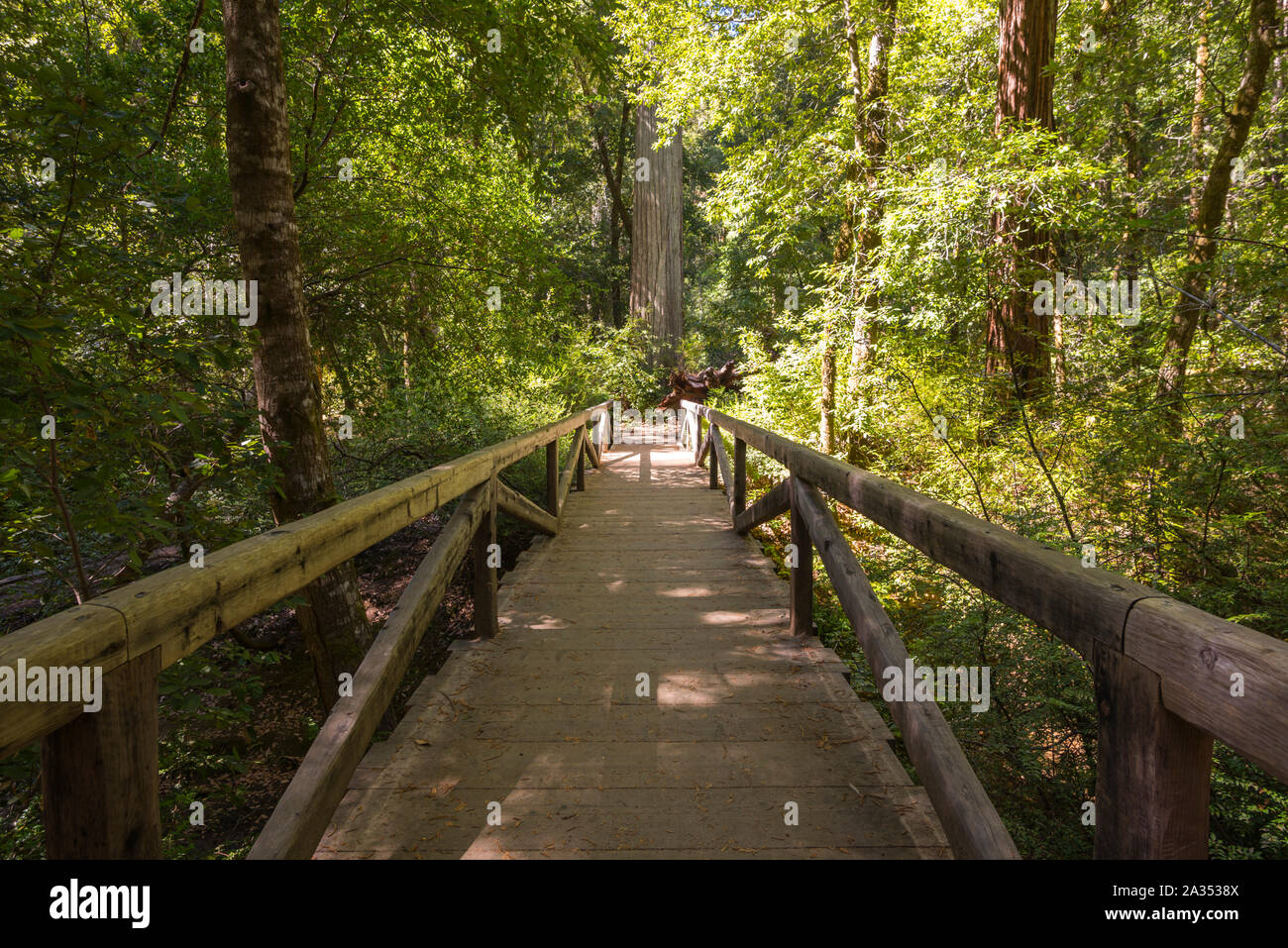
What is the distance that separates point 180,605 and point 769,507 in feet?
11.8

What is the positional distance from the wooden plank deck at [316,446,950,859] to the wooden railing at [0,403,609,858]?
15.1 inches

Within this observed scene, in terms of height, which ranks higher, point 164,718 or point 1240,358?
point 1240,358

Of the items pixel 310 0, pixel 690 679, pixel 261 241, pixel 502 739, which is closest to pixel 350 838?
pixel 502 739

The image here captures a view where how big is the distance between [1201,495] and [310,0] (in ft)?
22.1

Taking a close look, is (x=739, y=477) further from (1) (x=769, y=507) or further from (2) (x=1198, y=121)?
(2) (x=1198, y=121)

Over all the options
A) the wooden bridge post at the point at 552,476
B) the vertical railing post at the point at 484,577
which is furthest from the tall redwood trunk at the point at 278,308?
the wooden bridge post at the point at 552,476

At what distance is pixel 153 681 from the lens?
48.3 inches

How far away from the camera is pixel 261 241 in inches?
153

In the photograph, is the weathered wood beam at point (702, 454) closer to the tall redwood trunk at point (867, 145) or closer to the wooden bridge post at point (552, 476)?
the tall redwood trunk at point (867, 145)

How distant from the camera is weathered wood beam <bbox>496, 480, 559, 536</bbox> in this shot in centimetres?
425

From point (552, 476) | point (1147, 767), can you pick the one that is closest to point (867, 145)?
point (552, 476)

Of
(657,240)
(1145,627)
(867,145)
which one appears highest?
(657,240)

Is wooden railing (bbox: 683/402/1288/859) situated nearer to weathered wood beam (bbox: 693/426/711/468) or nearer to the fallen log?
weathered wood beam (bbox: 693/426/711/468)
